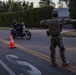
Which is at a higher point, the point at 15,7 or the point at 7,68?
the point at 15,7

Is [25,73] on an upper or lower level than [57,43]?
lower

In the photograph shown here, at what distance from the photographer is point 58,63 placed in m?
10.6

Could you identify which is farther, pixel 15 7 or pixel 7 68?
pixel 15 7

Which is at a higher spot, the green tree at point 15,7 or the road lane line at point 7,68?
the green tree at point 15,7

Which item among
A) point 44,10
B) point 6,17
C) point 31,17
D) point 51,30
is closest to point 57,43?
point 51,30

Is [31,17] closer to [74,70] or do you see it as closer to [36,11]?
[36,11]

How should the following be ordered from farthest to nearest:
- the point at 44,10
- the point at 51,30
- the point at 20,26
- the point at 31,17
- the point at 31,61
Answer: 1. the point at 31,17
2. the point at 44,10
3. the point at 20,26
4. the point at 31,61
5. the point at 51,30

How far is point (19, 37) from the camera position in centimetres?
2514

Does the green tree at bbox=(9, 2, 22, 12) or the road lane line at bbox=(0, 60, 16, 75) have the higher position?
the green tree at bbox=(9, 2, 22, 12)

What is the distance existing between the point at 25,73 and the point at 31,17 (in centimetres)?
3716

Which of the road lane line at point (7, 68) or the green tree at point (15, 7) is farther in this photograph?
the green tree at point (15, 7)

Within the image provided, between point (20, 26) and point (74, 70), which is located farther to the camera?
point (20, 26)

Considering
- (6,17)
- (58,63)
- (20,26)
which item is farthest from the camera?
(6,17)

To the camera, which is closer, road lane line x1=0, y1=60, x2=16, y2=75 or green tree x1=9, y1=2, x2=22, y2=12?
road lane line x1=0, y1=60, x2=16, y2=75
